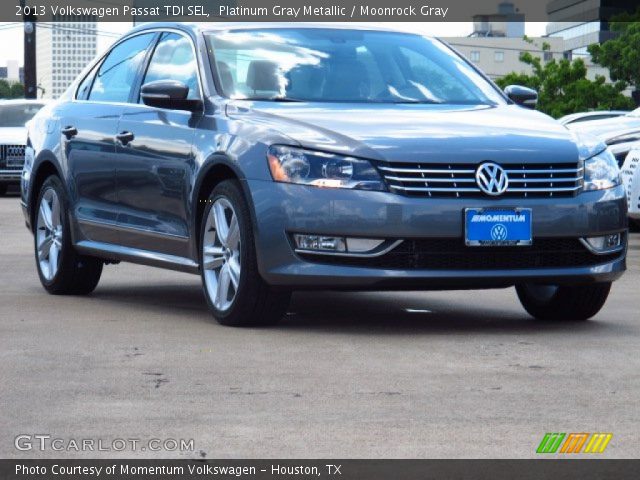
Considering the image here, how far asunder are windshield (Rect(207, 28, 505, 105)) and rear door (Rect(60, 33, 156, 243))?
0.89 meters

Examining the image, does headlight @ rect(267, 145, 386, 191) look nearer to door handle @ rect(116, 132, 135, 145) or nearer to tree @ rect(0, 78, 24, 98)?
door handle @ rect(116, 132, 135, 145)

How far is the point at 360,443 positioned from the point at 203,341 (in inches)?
108

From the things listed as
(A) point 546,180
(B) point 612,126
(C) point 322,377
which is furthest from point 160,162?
(B) point 612,126

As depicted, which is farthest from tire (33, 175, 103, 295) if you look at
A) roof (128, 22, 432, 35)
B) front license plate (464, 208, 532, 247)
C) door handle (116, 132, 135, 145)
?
front license plate (464, 208, 532, 247)

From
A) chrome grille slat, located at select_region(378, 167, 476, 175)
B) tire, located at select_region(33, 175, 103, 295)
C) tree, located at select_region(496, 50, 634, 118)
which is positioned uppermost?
chrome grille slat, located at select_region(378, 167, 476, 175)

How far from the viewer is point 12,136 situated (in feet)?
90.1

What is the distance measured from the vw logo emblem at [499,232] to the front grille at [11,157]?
782 inches

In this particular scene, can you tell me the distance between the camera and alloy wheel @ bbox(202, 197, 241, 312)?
8391 mm

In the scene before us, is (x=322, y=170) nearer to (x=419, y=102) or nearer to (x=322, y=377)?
(x=419, y=102)

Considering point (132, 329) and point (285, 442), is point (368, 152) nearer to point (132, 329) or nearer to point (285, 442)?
point (132, 329)

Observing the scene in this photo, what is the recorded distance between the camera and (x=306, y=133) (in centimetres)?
819

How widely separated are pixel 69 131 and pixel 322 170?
285 centimetres

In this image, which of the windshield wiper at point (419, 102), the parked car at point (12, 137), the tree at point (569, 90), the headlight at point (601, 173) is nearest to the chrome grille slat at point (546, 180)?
the headlight at point (601, 173)
